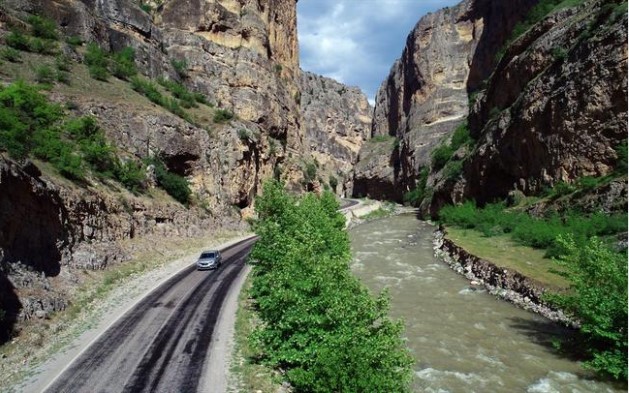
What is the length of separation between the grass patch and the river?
240cm

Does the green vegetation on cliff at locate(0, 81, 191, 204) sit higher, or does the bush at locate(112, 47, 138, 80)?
the bush at locate(112, 47, 138, 80)

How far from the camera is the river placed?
45.4 ft

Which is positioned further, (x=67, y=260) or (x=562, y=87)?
(x=562, y=87)

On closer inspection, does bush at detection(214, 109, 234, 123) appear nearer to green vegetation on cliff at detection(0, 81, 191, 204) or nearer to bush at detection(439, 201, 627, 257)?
green vegetation on cliff at detection(0, 81, 191, 204)

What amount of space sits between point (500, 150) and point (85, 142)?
42.8 metres

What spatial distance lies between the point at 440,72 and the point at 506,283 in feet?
306

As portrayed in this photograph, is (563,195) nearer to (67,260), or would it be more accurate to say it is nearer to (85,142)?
(67,260)

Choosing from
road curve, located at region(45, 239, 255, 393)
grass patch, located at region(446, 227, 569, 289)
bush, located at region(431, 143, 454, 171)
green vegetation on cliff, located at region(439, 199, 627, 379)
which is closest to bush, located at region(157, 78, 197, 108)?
grass patch, located at region(446, 227, 569, 289)

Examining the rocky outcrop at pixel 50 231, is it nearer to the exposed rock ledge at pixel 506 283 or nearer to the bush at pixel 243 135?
the bush at pixel 243 135

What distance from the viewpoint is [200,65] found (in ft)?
228

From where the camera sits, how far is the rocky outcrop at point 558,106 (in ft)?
106

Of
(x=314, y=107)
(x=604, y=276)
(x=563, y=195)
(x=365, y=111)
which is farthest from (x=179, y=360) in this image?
(x=365, y=111)

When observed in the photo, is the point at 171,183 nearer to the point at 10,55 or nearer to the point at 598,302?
the point at 10,55

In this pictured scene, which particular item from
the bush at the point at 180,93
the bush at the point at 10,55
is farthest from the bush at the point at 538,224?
the bush at the point at 10,55
